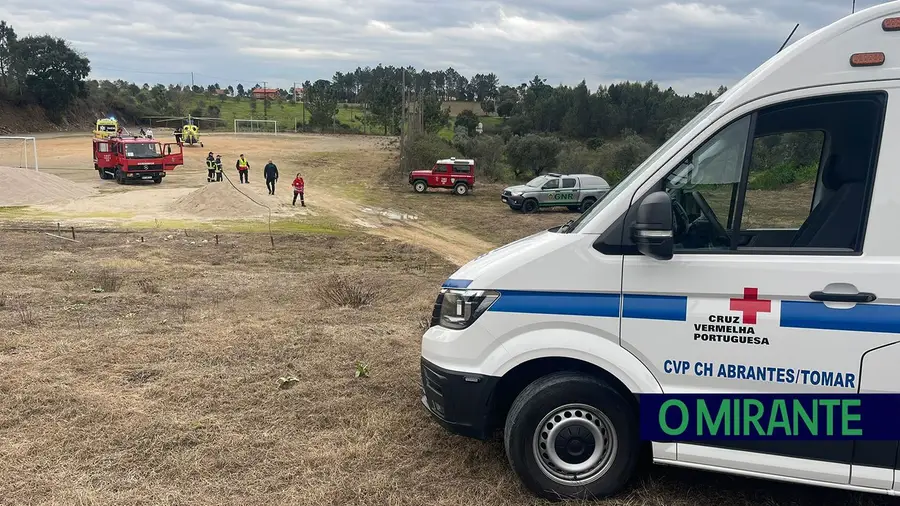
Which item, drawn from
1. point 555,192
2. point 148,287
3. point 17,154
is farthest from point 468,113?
point 148,287

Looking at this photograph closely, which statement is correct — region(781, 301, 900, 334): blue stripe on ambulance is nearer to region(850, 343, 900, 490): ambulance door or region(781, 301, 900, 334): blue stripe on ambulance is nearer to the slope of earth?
region(850, 343, 900, 490): ambulance door

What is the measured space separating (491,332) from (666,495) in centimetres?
144

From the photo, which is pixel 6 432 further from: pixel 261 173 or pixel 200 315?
pixel 261 173

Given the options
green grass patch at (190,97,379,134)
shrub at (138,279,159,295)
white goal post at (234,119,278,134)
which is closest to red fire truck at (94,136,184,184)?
shrub at (138,279,159,295)

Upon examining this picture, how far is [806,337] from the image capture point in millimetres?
3371

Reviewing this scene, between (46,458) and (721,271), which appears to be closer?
(721,271)

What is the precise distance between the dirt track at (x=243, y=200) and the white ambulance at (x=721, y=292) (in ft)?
39.1

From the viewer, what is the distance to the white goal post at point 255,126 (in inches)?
3251

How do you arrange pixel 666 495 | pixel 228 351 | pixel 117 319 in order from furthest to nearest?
pixel 117 319 → pixel 228 351 → pixel 666 495

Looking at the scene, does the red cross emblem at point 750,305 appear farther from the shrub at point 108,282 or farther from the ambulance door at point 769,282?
the shrub at point 108,282

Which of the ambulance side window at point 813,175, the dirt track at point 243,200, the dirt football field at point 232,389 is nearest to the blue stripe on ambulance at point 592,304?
the ambulance side window at point 813,175

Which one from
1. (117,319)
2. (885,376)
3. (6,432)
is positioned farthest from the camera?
(117,319)

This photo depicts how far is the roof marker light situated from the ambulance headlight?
2.20 metres

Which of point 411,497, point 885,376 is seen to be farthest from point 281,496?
point 885,376
